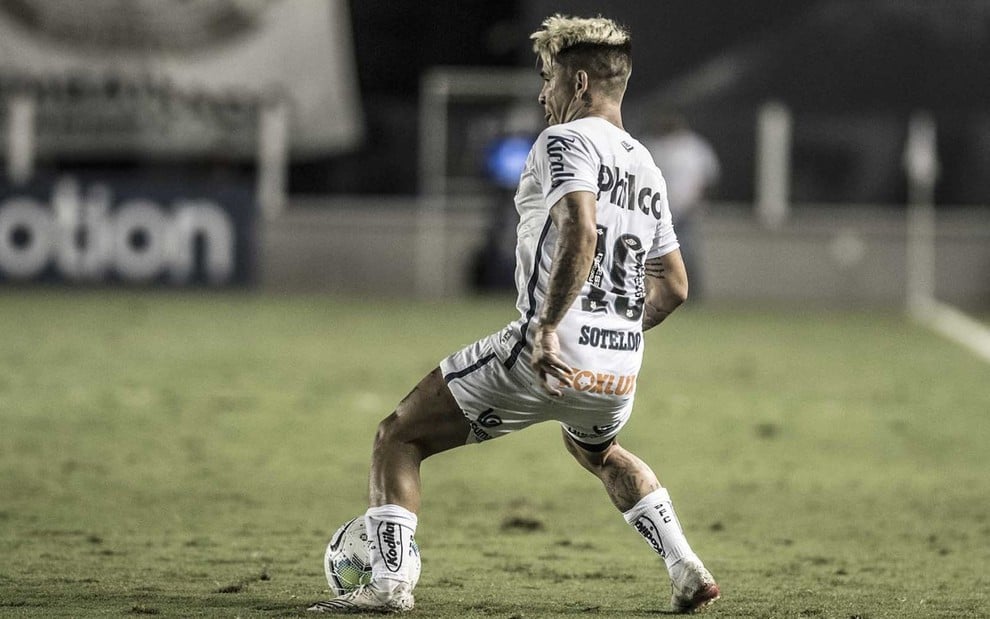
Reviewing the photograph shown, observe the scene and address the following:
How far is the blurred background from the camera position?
25.3 m

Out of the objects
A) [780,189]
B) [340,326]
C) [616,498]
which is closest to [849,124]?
[780,189]

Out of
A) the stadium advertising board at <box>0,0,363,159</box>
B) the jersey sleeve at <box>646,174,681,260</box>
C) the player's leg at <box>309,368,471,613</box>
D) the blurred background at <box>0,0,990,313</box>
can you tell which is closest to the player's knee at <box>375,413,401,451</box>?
the player's leg at <box>309,368,471,613</box>

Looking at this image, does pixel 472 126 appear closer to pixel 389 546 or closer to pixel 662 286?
pixel 662 286

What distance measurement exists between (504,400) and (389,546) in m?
0.61

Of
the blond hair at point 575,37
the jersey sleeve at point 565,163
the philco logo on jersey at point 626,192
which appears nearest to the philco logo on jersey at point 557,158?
the jersey sleeve at point 565,163

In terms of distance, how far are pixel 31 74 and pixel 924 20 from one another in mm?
13547

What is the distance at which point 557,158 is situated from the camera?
17.6ft

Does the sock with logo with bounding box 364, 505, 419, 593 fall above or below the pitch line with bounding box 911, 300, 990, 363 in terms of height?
above

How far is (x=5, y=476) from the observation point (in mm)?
8930

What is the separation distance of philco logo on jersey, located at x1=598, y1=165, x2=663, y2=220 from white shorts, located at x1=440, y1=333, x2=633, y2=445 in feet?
1.95

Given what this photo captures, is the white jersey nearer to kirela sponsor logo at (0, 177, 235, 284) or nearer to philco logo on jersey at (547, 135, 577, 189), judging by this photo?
philco logo on jersey at (547, 135, 577, 189)

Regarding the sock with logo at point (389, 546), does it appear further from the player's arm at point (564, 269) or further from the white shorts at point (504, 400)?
the player's arm at point (564, 269)

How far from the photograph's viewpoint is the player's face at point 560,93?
5.55 meters

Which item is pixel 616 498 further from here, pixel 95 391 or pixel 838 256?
pixel 838 256
